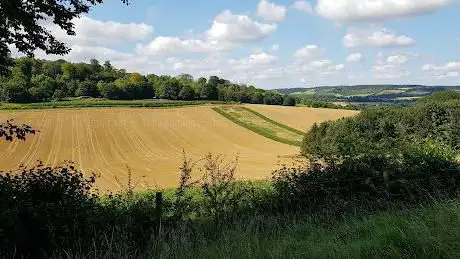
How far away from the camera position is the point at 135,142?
218 ft

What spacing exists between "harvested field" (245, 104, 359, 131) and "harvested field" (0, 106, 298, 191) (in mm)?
10555

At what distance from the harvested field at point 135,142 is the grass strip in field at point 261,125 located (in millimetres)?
2038

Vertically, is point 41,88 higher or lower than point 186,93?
higher

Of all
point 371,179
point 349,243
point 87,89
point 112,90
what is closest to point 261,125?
point 112,90

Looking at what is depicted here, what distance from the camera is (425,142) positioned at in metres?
12.7

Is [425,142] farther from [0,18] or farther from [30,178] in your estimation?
[0,18]

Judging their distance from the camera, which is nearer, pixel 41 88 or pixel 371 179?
pixel 371 179

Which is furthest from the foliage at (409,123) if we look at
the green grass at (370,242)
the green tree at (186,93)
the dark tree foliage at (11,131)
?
the green tree at (186,93)

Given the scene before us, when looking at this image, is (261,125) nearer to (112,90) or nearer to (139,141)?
(139,141)

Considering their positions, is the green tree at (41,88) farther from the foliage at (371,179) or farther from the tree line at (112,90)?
the foliage at (371,179)

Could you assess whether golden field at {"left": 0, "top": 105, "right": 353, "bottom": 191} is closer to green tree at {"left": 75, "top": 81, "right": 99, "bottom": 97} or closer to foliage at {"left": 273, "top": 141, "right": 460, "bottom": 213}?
green tree at {"left": 75, "top": 81, "right": 99, "bottom": 97}

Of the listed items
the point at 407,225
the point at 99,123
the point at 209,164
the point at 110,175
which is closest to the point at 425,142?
the point at 209,164

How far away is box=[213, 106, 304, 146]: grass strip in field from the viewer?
76938 millimetres

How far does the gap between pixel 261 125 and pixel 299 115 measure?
1314 cm
